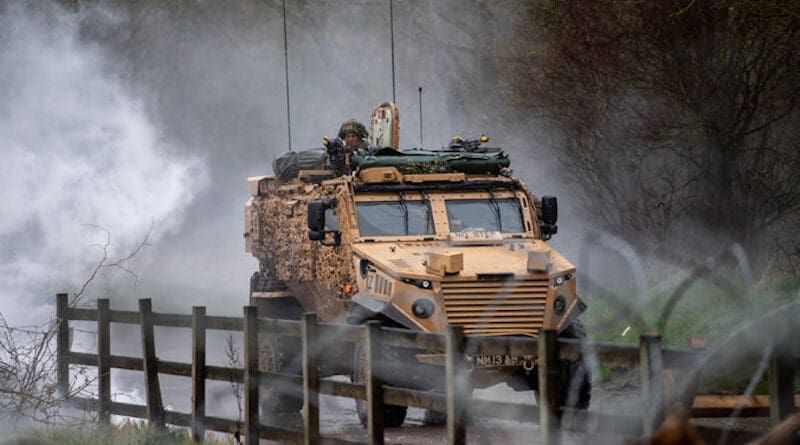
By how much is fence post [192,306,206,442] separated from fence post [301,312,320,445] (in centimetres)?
161

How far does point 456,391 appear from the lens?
33.3ft

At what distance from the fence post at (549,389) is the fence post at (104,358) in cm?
604

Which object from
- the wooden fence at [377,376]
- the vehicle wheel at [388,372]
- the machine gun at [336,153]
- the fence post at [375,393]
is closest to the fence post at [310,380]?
the wooden fence at [377,376]

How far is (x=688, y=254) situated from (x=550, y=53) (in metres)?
4.34

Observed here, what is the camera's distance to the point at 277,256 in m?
18.8

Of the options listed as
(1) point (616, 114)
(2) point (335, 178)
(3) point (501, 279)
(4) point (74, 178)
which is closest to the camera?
(3) point (501, 279)

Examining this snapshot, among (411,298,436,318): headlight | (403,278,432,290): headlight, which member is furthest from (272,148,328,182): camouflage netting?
(411,298,436,318): headlight

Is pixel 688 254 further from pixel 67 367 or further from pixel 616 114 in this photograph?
pixel 67 367

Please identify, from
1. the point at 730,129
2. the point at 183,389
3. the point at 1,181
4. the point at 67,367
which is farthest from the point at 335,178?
the point at 1,181

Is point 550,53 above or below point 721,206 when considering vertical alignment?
above

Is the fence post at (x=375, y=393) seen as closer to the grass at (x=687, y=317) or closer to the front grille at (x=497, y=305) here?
the front grille at (x=497, y=305)

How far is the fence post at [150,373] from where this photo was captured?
13.6 meters

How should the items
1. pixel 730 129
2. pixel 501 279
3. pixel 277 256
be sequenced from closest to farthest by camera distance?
pixel 501 279 < pixel 277 256 < pixel 730 129

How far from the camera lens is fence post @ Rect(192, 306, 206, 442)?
1300 centimetres
